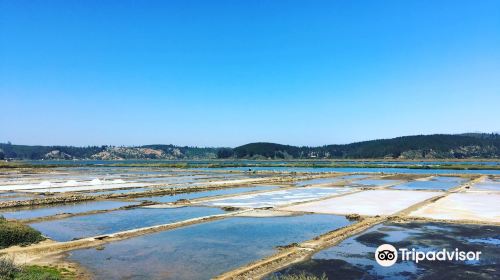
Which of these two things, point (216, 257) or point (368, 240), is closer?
point (216, 257)

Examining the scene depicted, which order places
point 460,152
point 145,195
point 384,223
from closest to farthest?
point 384,223
point 145,195
point 460,152

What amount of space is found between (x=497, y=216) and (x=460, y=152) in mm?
197589

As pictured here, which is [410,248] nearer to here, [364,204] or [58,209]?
[364,204]

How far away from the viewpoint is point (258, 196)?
33.3m

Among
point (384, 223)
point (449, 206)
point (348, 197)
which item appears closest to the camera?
point (384, 223)

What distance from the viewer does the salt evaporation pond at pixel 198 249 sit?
12484 mm

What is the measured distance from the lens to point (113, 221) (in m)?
21.8

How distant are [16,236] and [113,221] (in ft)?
19.9

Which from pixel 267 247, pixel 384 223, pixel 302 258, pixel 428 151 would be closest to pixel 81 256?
pixel 267 247

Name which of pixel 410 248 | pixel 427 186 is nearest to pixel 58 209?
pixel 410 248

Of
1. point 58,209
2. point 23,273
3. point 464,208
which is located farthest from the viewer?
point 58,209

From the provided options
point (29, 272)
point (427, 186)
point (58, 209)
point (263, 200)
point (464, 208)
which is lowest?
point (58, 209)

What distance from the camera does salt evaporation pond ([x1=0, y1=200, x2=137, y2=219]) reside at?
2400cm

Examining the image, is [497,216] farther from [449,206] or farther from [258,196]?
[258,196]
